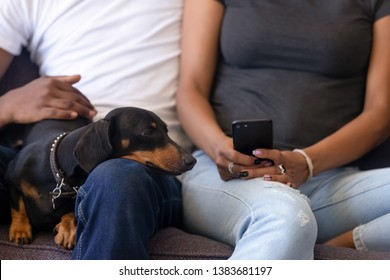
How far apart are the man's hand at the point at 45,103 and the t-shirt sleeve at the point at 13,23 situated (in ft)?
0.38

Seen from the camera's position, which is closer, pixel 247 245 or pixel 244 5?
pixel 247 245

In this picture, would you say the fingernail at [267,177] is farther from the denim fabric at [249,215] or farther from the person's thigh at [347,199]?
the person's thigh at [347,199]

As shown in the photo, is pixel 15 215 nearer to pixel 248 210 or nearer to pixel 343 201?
pixel 248 210

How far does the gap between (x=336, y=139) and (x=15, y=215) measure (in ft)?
2.15

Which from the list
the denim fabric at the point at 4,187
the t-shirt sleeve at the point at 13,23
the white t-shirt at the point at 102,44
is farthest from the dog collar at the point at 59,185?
the t-shirt sleeve at the point at 13,23

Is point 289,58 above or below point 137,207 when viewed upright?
above

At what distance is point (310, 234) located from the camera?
952mm

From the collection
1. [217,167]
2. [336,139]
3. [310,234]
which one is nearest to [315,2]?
[336,139]

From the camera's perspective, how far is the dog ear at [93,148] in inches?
39.6

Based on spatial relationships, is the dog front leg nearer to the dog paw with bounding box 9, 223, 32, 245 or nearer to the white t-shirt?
the dog paw with bounding box 9, 223, 32, 245

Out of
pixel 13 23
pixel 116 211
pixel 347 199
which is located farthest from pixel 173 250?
pixel 13 23

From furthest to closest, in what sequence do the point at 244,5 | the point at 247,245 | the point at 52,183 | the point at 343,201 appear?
the point at 244,5
the point at 343,201
the point at 52,183
the point at 247,245

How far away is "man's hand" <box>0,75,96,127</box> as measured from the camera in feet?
3.86

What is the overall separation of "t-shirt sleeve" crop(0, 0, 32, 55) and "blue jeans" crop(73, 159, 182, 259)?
0.43m
